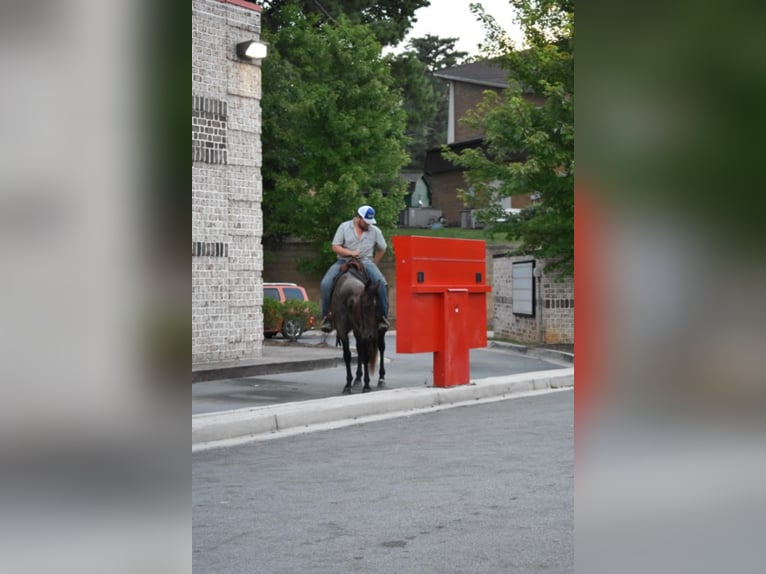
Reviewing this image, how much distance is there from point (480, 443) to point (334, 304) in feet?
14.4

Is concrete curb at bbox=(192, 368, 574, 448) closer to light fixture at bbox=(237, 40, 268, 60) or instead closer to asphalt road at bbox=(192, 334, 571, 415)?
asphalt road at bbox=(192, 334, 571, 415)

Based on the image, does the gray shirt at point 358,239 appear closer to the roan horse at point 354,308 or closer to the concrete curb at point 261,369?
the roan horse at point 354,308

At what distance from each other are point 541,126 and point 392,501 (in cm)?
1687

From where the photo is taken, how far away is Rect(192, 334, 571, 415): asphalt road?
12562mm

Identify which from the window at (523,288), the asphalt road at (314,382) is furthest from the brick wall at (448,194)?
the asphalt road at (314,382)

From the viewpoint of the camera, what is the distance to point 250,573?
5.21 meters

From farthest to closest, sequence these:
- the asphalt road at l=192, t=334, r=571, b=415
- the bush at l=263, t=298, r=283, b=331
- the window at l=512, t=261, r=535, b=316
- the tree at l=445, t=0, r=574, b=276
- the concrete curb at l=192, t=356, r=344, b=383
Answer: the bush at l=263, t=298, r=283, b=331 → the window at l=512, t=261, r=535, b=316 → the tree at l=445, t=0, r=574, b=276 → the concrete curb at l=192, t=356, r=344, b=383 → the asphalt road at l=192, t=334, r=571, b=415

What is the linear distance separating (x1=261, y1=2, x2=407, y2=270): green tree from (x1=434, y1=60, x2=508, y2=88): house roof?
64.5ft

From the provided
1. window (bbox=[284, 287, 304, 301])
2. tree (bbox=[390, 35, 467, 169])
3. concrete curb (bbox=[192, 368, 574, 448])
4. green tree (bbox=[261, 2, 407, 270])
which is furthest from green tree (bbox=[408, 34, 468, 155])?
concrete curb (bbox=[192, 368, 574, 448])

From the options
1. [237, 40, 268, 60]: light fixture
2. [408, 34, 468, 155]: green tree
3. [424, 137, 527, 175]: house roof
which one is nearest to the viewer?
[237, 40, 268, 60]: light fixture

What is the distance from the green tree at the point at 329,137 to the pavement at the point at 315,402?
16.9m

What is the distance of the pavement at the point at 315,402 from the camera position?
10203 mm
